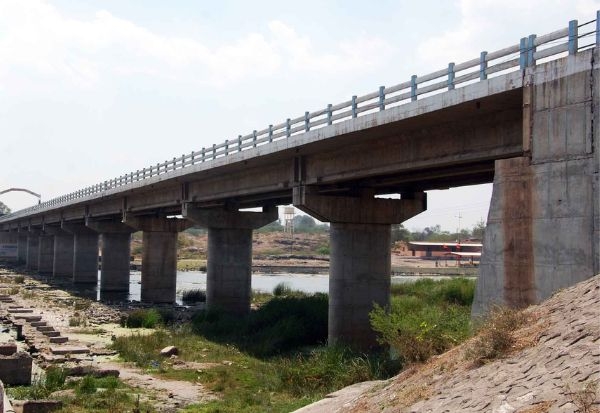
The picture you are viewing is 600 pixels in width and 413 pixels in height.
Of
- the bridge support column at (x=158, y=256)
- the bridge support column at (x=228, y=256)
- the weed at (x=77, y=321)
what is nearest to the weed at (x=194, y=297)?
the bridge support column at (x=158, y=256)

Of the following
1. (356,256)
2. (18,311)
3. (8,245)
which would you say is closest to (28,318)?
(18,311)

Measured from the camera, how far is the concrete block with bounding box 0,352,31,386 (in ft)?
56.1

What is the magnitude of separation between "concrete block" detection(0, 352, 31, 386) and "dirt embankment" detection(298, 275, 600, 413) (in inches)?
354

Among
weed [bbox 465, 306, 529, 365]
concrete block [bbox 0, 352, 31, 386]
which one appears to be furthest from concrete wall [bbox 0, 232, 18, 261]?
weed [bbox 465, 306, 529, 365]

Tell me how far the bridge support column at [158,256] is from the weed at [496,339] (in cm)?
3851

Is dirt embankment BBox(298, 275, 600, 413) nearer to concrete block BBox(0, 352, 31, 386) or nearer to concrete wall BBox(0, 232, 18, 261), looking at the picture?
concrete block BBox(0, 352, 31, 386)

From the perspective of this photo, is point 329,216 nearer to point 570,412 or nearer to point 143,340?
point 143,340

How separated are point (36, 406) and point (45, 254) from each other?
251 ft

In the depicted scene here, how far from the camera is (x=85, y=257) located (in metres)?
67.7

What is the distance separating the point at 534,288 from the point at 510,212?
1737 mm

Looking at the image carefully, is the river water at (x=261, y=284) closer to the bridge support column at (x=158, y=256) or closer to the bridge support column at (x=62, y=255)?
the bridge support column at (x=158, y=256)

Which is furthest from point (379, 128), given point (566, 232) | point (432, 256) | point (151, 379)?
point (432, 256)

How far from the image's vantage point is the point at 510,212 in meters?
14.3

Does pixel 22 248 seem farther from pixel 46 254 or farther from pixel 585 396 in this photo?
pixel 585 396
